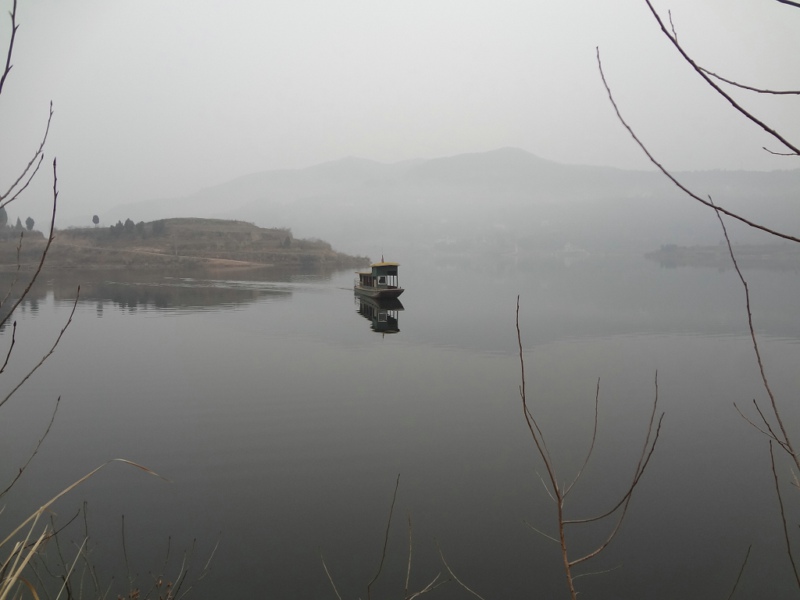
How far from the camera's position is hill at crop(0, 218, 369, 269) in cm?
9206

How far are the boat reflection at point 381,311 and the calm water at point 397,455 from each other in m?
3.63

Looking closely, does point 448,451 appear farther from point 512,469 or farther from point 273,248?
point 273,248

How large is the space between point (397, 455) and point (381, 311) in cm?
2699

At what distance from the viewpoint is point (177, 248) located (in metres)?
105

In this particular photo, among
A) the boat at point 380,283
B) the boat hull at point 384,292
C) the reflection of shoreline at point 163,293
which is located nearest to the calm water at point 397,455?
the boat hull at point 384,292

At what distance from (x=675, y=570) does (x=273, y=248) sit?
11313 cm

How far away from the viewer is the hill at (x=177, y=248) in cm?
9206

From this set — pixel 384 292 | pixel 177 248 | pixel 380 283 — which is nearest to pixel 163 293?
pixel 380 283

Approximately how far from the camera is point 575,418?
49.2 feet

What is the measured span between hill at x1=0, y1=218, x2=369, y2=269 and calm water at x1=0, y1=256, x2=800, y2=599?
7255cm

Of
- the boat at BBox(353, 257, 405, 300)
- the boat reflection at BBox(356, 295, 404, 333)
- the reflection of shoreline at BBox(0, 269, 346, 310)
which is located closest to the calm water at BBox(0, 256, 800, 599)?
the boat reflection at BBox(356, 295, 404, 333)

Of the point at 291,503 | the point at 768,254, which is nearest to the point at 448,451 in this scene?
the point at 291,503

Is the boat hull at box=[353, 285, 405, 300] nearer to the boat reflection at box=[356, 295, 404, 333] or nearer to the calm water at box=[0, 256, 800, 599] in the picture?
the boat reflection at box=[356, 295, 404, 333]

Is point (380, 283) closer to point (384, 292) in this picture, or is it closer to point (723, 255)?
point (384, 292)
